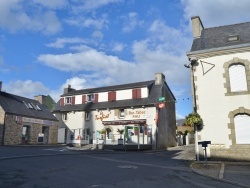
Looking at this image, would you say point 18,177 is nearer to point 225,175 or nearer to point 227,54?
point 225,175

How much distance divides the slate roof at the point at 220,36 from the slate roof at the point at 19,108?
836 inches

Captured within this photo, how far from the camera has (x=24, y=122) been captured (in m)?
29.9

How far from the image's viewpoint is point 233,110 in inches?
563

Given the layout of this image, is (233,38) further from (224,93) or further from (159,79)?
(159,79)

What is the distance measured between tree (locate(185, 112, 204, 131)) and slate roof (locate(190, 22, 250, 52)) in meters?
4.15

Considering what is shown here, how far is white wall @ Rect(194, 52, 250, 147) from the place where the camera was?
14336 mm

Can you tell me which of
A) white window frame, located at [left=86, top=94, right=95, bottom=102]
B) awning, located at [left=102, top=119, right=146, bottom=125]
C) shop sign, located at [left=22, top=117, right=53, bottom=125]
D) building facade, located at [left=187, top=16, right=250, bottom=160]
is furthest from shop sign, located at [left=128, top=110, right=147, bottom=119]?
building facade, located at [left=187, top=16, right=250, bottom=160]

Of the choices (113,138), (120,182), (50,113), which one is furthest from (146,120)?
(120,182)

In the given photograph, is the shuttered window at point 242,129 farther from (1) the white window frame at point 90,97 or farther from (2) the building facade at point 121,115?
(1) the white window frame at point 90,97

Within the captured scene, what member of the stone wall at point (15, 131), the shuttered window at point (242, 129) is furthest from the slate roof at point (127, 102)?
the shuttered window at point (242, 129)

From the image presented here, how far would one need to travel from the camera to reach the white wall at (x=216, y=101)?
47.0 ft

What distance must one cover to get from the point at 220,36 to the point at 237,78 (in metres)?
3.87

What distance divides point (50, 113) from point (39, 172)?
27.3 m

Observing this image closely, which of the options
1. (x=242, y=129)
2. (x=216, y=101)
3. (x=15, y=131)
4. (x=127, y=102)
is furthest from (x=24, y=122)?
(x=242, y=129)
